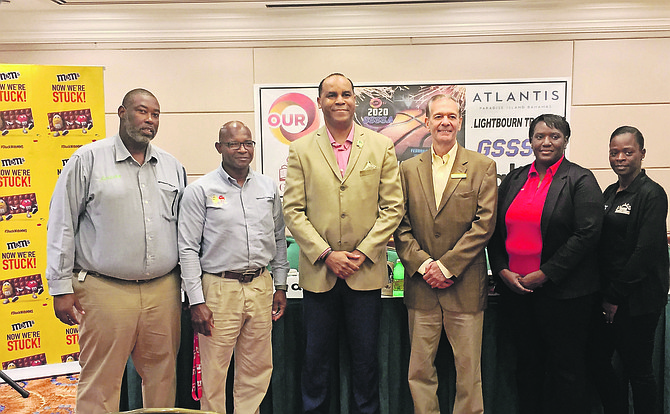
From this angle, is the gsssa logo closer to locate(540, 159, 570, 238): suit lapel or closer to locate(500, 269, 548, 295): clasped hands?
locate(540, 159, 570, 238): suit lapel

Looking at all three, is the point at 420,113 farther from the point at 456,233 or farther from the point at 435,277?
the point at 435,277

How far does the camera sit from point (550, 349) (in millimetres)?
2092

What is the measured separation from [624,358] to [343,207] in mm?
1451

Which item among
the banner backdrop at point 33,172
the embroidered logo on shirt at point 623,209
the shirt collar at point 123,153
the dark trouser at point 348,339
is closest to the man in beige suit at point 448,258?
the dark trouser at point 348,339

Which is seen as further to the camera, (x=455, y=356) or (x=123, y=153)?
(x=455, y=356)

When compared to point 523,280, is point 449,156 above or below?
above

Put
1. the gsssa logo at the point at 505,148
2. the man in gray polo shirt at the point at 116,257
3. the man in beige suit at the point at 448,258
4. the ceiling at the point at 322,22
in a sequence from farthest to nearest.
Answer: the gsssa logo at the point at 505,148, the ceiling at the point at 322,22, the man in beige suit at the point at 448,258, the man in gray polo shirt at the point at 116,257

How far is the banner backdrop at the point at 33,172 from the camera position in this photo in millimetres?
3381

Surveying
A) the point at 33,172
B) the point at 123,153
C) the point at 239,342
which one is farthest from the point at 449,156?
the point at 33,172

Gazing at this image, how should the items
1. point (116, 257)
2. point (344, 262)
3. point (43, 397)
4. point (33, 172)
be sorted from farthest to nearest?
point (33, 172), point (43, 397), point (344, 262), point (116, 257)

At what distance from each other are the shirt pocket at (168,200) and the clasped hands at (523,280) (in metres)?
1.55

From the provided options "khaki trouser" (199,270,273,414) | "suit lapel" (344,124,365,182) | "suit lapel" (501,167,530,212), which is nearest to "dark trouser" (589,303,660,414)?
"suit lapel" (501,167,530,212)

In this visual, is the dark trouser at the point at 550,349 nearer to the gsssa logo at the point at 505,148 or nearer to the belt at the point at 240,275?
the belt at the point at 240,275

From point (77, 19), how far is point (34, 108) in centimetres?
98
